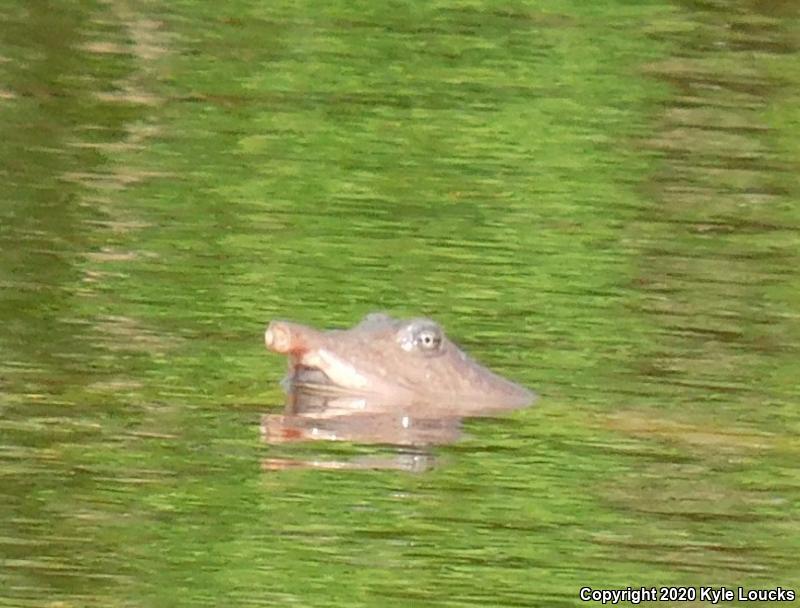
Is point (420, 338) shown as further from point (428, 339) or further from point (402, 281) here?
point (402, 281)

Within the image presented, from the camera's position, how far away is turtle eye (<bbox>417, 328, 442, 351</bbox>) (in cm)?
757

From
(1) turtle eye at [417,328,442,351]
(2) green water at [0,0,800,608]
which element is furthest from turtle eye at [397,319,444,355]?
(2) green water at [0,0,800,608]

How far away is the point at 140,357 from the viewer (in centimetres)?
776

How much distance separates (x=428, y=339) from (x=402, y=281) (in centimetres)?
137

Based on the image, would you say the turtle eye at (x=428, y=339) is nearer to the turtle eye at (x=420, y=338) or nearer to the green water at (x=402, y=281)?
the turtle eye at (x=420, y=338)

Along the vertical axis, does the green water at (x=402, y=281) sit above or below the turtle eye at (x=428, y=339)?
below

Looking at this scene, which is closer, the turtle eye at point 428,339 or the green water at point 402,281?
the green water at point 402,281

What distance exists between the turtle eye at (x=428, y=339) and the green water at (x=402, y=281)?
28 cm

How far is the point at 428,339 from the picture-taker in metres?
7.57

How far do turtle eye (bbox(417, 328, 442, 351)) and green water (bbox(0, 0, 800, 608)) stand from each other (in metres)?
0.28

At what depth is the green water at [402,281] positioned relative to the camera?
20.9 ft

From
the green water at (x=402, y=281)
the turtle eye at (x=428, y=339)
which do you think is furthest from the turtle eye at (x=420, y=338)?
the green water at (x=402, y=281)

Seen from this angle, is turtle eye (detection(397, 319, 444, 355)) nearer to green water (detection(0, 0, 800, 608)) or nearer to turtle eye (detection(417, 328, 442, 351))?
turtle eye (detection(417, 328, 442, 351))

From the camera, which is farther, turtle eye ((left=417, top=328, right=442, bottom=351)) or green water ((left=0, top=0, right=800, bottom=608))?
turtle eye ((left=417, top=328, right=442, bottom=351))
